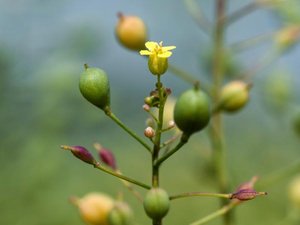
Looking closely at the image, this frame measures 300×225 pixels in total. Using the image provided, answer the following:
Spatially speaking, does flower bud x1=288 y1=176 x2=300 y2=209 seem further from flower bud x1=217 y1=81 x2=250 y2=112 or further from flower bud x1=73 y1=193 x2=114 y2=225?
flower bud x1=73 y1=193 x2=114 y2=225

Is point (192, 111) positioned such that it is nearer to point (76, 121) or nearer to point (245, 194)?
point (245, 194)

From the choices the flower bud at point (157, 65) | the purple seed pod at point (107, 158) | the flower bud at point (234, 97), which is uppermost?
the flower bud at point (234, 97)

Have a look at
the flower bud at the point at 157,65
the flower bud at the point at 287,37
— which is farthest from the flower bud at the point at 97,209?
the flower bud at the point at 287,37

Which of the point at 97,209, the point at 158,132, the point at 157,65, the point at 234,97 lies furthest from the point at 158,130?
the point at 234,97

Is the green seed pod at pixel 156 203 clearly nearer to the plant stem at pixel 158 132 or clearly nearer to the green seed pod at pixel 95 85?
the plant stem at pixel 158 132

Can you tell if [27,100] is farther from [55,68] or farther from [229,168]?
[229,168]
